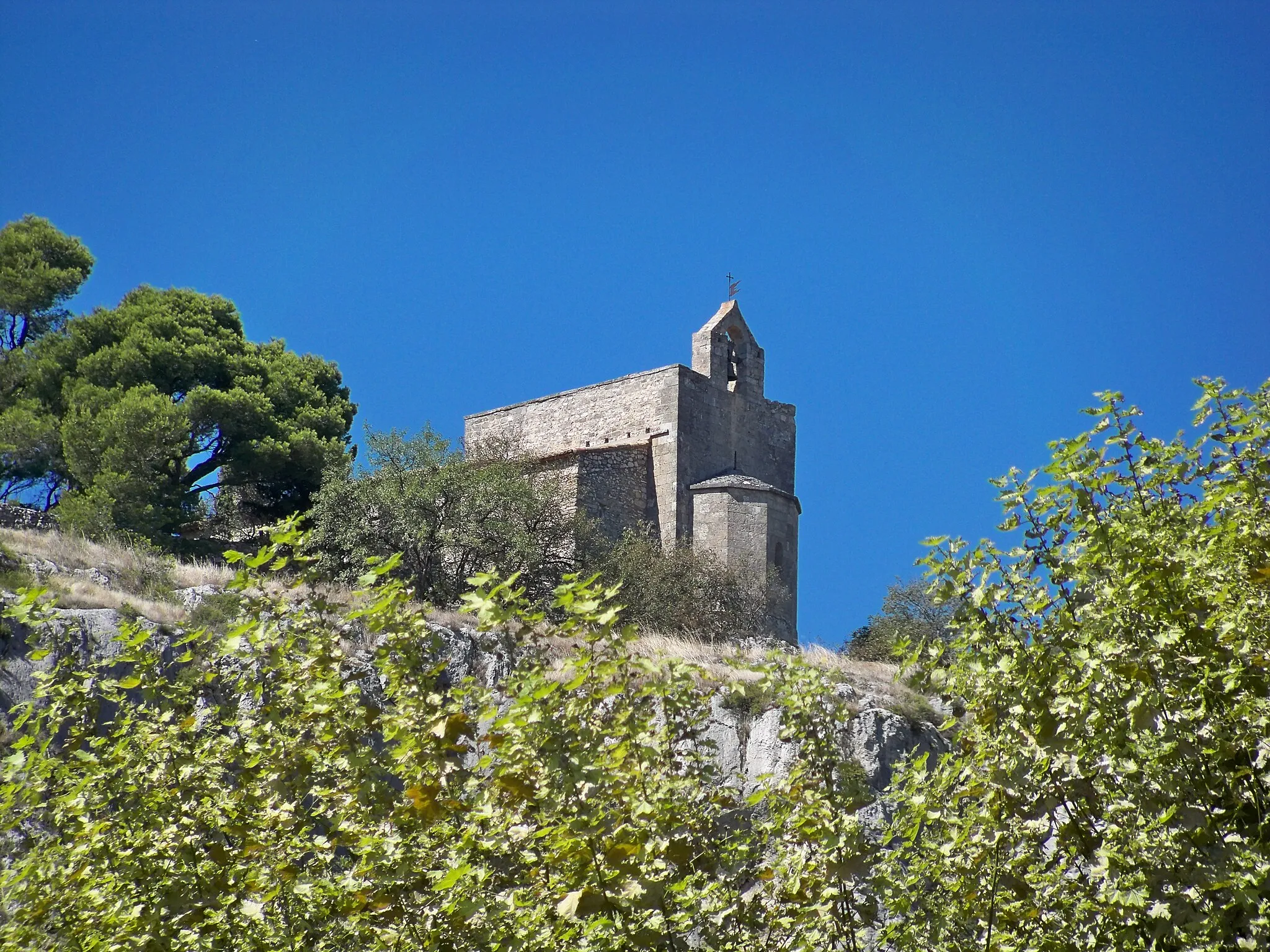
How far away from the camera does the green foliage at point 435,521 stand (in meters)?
23.7

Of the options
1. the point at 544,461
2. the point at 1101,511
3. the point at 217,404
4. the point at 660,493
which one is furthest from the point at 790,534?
the point at 1101,511

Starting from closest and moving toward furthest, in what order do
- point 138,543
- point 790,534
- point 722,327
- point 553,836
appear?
point 553,836
point 138,543
point 790,534
point 722,327

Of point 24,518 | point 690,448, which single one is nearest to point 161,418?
point 24,518

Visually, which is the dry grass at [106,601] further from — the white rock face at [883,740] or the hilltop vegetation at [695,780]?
the white rock face at [883,740]

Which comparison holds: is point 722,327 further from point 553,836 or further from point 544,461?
point 553,836

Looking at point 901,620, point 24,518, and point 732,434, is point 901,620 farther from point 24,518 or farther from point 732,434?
point 24,518

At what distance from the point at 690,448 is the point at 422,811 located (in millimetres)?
27040

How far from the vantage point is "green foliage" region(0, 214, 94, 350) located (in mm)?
31938

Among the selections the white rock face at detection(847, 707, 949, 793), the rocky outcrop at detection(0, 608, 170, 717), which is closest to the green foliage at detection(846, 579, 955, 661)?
the white rock face at detection(847, 707, 949, 793)

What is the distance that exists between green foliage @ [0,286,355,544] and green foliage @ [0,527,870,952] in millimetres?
20838

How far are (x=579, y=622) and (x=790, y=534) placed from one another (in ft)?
86.3

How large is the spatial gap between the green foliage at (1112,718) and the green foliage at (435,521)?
719 inches

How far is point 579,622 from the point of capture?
14.4ft

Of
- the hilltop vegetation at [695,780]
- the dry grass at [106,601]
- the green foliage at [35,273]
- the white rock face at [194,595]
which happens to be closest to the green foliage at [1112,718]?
the hilltop vegetation at [695,780]
